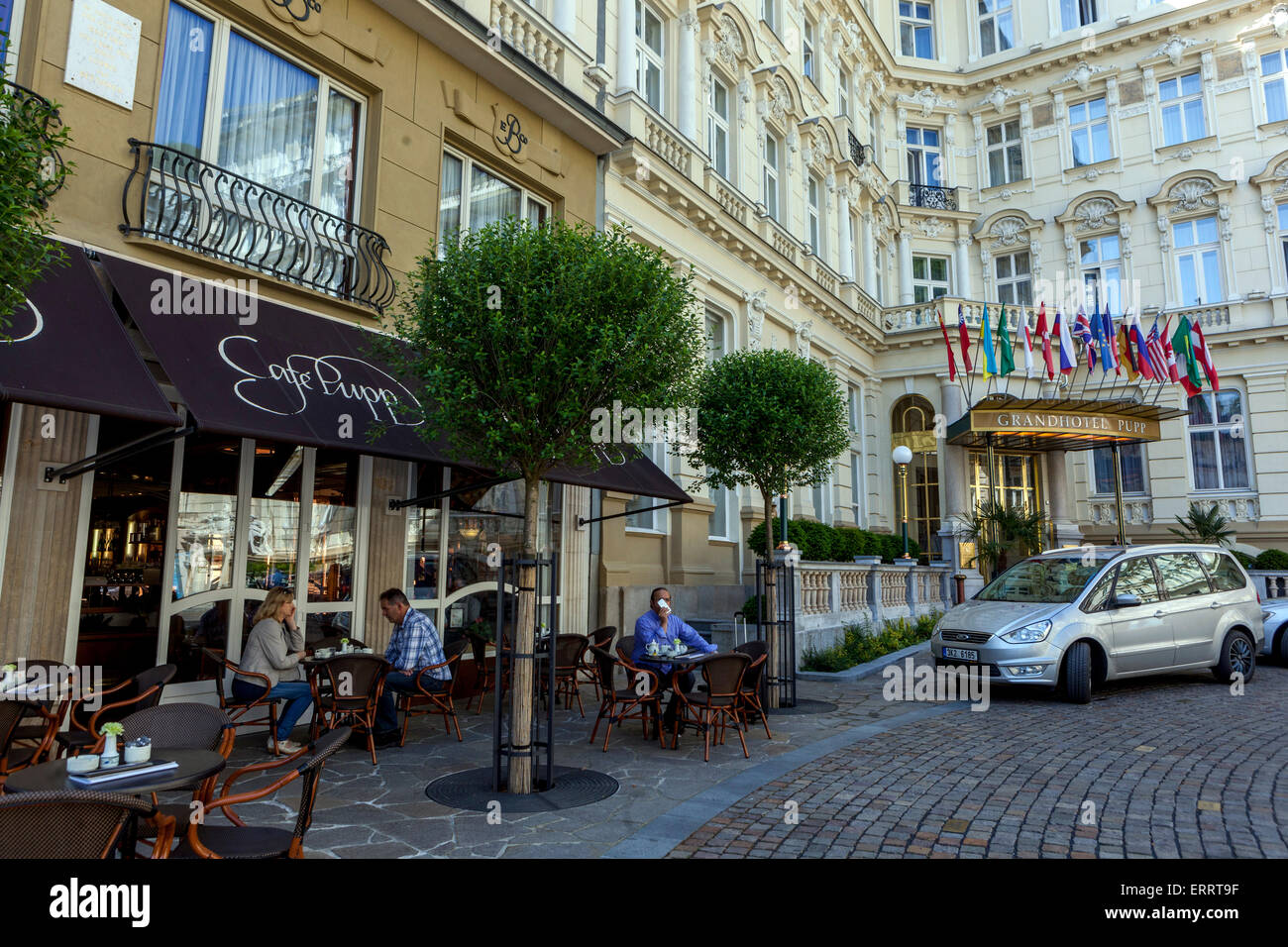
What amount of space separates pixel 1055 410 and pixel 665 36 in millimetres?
12612

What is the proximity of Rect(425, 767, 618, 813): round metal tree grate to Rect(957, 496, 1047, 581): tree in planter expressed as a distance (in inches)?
585

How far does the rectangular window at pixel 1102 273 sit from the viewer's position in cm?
2422

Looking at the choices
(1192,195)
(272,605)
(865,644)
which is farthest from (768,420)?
(1192,195)

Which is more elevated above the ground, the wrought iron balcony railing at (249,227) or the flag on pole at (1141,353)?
the flag on pole at (1141,353)

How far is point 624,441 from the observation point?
6.98m

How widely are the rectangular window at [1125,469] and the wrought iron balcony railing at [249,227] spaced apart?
2179 cm

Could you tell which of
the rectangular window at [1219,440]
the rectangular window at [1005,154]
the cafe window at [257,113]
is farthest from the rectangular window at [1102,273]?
the cafe window at [257,113]

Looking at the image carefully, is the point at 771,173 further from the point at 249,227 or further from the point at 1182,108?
the point at 1182,108

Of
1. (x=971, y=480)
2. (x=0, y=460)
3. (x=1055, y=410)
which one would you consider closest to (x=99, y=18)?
(x=0, y=460)

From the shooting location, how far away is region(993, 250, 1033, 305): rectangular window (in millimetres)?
25728

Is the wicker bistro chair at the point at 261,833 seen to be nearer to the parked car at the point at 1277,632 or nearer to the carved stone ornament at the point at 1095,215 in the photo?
the parked car at the point at 1277,632

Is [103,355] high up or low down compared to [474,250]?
down
